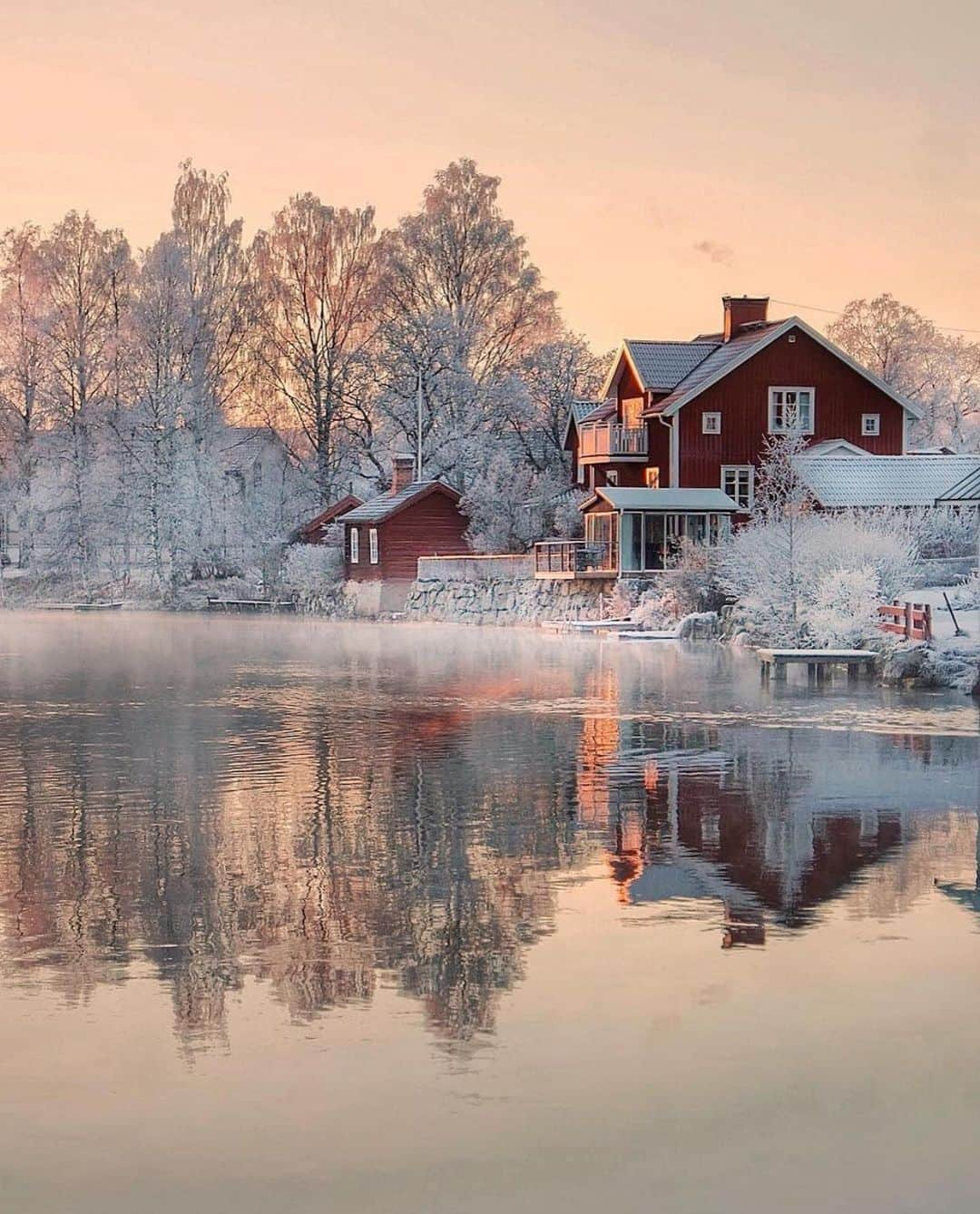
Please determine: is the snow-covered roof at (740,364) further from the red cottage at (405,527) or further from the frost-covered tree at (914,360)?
the frost-covered tree at (914,360)

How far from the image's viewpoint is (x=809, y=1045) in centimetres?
889

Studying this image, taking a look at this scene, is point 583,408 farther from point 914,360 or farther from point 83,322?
point 914,360

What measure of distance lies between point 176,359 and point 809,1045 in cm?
6660

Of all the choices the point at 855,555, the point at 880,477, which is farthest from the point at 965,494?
the point at 880,477

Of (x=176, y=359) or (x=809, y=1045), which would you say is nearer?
(x=809, y=1045)

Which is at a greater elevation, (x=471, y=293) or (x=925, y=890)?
(x=471, y=293)

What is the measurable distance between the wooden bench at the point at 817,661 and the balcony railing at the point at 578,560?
22.4 meters

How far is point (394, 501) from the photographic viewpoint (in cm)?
6769

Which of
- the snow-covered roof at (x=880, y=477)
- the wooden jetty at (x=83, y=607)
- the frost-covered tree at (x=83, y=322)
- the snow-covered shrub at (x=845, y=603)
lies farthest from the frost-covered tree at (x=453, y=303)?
the snow-covered shrub at (x=845, y=603)

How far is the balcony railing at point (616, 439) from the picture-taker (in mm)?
62219

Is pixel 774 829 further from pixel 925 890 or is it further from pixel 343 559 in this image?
pixel 343 559

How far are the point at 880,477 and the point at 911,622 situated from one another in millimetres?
24293

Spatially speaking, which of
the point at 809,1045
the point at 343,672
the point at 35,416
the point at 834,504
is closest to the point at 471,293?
the point at 35,416

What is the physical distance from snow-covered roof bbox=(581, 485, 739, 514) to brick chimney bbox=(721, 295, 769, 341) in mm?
7704
